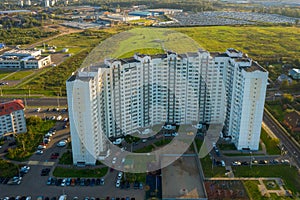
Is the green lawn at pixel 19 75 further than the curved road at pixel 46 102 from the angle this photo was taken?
Yes

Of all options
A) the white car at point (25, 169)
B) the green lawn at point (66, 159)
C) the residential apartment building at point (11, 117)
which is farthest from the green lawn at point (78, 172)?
the residential apartment building at point (11, 117)

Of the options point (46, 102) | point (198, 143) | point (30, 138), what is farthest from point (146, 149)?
point (46, 102)

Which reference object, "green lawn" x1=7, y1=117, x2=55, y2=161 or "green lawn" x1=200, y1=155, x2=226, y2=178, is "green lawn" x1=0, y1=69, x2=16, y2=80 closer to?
"green lawn" x1=7, y1=117, x2=55, y2=161

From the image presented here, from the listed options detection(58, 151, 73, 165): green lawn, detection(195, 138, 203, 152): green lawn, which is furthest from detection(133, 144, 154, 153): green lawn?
detection(58, 151, 73, 165): green lawn

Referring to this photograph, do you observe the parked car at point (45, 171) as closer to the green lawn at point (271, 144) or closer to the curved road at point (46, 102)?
the curved road at point (46, 102)

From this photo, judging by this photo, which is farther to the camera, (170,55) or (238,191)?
(170,55)

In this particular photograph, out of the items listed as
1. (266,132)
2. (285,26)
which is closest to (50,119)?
(266,132)

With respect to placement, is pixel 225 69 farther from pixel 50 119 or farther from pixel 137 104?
pixel 50 119
